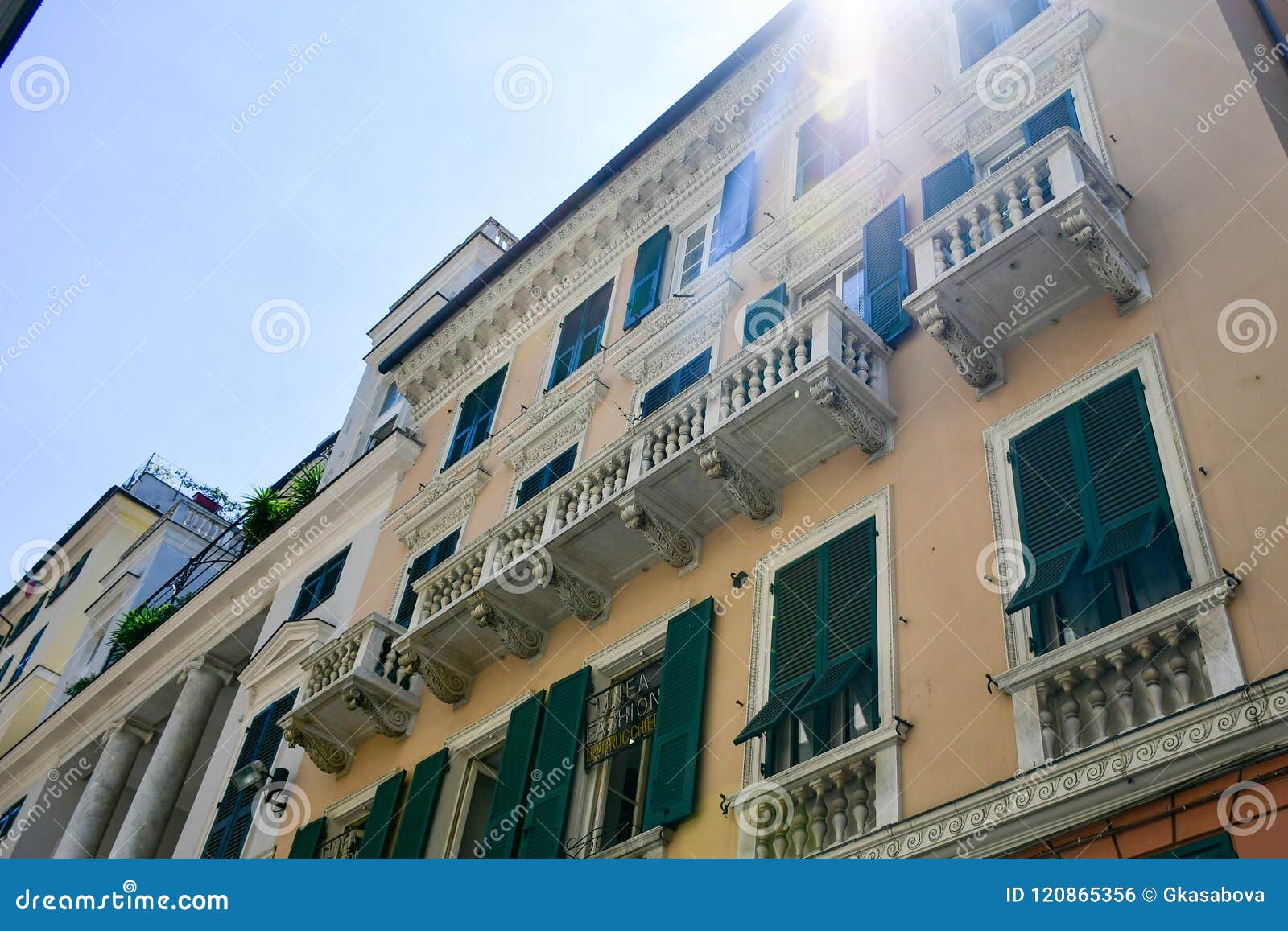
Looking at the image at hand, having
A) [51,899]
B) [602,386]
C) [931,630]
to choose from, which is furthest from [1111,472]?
[602,386]

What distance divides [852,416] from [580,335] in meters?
8.71

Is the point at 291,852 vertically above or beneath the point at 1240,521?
above

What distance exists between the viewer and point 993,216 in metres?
12.5

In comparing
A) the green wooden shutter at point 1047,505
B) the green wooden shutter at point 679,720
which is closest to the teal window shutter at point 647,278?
the green wooden shutter at point 679,720

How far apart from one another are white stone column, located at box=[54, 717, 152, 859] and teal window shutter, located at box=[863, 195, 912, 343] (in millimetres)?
18117

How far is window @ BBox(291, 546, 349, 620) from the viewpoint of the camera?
2283cm

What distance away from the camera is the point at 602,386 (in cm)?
1908

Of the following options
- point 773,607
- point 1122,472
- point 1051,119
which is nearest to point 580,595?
point 773,607

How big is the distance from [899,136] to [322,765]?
38.4 ft

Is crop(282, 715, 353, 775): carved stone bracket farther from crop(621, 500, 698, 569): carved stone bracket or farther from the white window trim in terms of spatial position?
the white window trim

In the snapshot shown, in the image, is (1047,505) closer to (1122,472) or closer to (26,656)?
(1122,472)

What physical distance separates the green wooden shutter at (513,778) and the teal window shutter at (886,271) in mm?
5929

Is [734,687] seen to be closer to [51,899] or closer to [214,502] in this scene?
[51,899]

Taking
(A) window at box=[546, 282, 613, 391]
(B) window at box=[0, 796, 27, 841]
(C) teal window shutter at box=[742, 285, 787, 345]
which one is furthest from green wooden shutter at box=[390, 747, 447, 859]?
(B) window at box=[0, 796, 27, 841]
